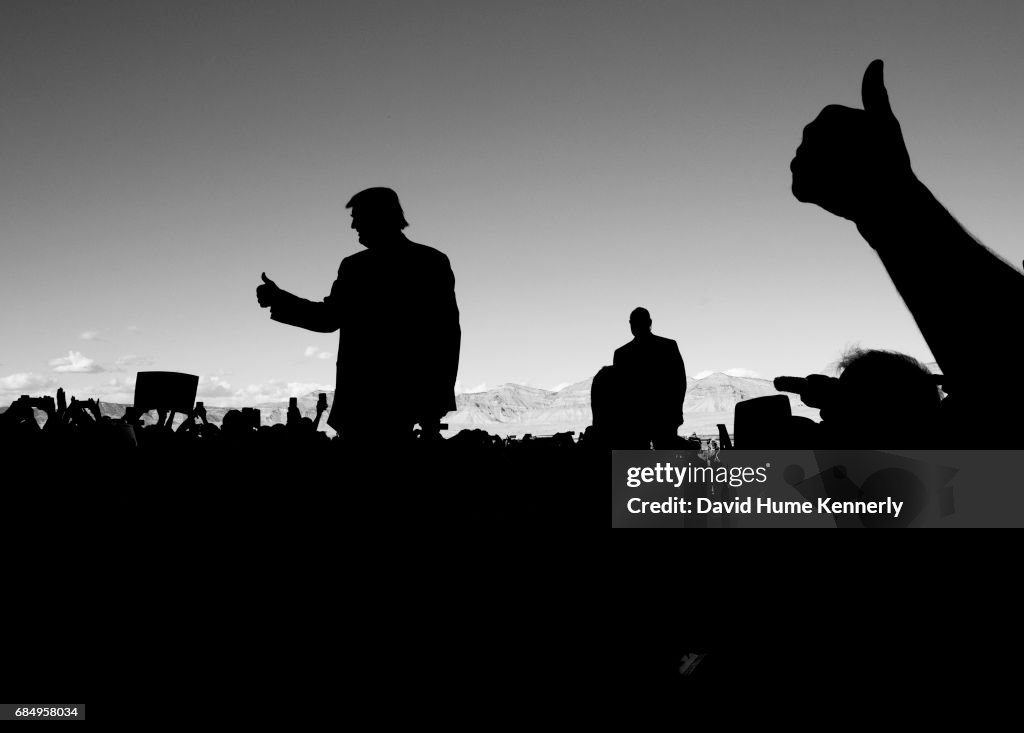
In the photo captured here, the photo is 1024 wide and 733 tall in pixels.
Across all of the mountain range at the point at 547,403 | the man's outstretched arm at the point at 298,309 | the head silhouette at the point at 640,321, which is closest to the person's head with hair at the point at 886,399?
the man's outstretched arm at the point at 298,309

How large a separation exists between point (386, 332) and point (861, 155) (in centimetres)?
302

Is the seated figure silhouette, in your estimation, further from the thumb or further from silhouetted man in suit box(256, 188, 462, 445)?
silhouetted man in suit box(256, 188, 462, 445)

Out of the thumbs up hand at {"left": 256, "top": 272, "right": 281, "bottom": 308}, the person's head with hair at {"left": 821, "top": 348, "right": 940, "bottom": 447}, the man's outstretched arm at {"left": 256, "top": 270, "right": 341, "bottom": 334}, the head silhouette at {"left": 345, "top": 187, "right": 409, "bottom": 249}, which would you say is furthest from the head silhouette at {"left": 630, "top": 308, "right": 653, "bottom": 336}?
the person's head with hair at {"left": 821, "top": 348, "right": 940, "bottom": 447}

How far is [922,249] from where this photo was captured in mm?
427

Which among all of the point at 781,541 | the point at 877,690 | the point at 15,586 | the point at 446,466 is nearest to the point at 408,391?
the point at 446,466

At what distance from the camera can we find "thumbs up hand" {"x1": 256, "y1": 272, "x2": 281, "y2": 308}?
10.7 feet

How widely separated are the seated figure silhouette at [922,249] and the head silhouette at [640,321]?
4740 millimetres

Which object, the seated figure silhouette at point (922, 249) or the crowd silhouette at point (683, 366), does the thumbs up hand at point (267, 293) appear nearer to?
the crowd silhouette at point (683, 366)

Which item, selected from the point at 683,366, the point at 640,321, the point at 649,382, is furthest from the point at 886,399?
the point at 683,366

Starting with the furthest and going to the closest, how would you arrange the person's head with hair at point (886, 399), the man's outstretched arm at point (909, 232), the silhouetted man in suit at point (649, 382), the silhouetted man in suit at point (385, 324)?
the silhouetted man in suit at point (649, 382) < the silhouetted man in suit at point (385, 324) < the person's head with hair at point (886, 399) < the man's outstretched arm at point (909, 232)

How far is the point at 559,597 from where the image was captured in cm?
271

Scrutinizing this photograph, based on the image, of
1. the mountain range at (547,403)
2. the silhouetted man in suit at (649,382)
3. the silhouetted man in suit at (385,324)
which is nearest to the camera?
the silhouetted man in suit at (385,324)

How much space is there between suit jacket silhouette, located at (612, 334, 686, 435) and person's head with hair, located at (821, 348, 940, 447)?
4072 millimetres

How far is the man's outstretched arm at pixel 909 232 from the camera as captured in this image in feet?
1.31
